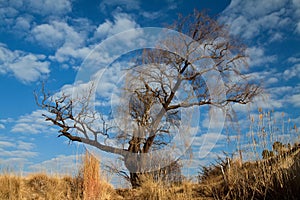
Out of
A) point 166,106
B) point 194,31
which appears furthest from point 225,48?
point 166,106

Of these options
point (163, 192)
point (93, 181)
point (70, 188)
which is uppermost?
point (93, 181)

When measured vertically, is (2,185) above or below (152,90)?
below

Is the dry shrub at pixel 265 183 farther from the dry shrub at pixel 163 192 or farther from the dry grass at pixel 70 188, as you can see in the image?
the dry grass at pixel 70 188

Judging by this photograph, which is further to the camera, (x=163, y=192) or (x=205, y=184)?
(x=205, y=184)

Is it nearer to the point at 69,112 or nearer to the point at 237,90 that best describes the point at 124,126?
the point at 69,112

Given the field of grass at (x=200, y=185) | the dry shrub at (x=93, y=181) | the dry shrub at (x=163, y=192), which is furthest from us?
the dry shrub at (x=93, y=181)

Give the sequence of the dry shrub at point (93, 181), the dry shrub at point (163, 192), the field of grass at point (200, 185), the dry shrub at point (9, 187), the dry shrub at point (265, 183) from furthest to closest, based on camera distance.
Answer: the dry shrub at point (9, 187) → the dry shrub at point (93, 181) → the dry shrub at point (163, 192) → the field of grass at point (200, 185) → the dry shrub at point (265, 183)

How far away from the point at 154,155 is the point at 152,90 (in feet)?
14.2

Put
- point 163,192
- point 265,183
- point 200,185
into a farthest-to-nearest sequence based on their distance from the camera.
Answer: point 200,185, point 163,192, point 265,183

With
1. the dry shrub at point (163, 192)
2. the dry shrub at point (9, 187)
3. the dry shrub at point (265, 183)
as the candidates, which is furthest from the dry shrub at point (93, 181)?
the dry shrub at point (265, 183)

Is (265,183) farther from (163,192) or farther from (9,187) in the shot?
(9,187)

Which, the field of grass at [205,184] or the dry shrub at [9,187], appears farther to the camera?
the dry shrub at [9,187]

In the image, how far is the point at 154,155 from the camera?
27.7ft

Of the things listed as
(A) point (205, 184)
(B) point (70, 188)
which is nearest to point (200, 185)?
(A) point (205, 184)
